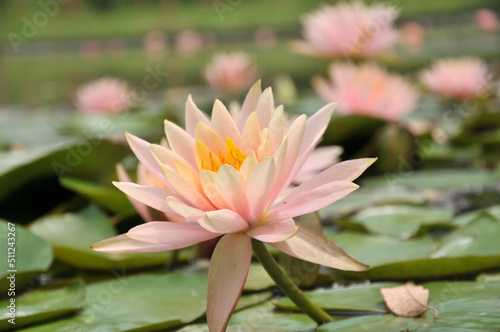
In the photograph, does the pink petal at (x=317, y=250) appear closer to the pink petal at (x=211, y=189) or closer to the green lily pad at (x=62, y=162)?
the pink petal at (x=211, y=189)

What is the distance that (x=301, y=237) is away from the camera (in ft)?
1.84

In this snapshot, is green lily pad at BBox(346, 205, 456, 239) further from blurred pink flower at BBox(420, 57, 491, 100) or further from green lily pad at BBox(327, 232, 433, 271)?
blurred pink flower at BBox(420, 57, 491, 100)

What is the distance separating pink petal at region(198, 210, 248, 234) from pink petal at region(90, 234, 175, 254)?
61 mm

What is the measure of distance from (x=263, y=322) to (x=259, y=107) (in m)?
0.28

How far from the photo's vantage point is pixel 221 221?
52 cm

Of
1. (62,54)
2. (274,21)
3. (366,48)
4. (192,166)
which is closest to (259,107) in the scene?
(192,166)

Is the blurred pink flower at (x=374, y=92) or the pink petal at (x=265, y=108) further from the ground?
the blurred pink flower at (x=374, y=92)

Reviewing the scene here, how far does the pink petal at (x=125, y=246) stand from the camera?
0.56 metres

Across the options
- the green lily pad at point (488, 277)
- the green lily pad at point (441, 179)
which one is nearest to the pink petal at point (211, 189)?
the green lily pad at point (488, 277)

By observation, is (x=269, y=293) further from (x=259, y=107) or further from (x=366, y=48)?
(x=366, y=48)

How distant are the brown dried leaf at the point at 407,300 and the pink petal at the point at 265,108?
28cm

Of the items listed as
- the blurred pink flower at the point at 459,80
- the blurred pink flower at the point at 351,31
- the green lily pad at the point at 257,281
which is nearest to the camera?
the green lily pad at the point at 257,281

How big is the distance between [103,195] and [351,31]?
1.16 m

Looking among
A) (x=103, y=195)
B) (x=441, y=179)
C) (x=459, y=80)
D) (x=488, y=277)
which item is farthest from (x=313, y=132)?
(x=459, y=80)
